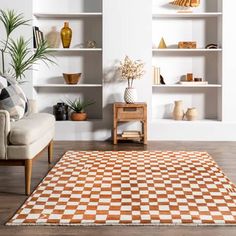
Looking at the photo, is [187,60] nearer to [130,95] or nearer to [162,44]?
[162,44]

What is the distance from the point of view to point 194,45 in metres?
6.56

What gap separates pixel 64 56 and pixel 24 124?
9.81 feet

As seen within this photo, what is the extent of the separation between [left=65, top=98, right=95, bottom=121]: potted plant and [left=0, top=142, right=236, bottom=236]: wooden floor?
17.5 inches

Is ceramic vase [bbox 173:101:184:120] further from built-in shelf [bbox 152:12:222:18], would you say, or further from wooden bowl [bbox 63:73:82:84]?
wooden bowl [bbox 63:73:82:84]

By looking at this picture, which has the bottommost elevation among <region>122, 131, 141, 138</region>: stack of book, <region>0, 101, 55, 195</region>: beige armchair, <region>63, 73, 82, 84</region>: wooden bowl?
<region>122, 131, 141, 138</region>: stack of book

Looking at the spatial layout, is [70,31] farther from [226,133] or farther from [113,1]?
[226,133]

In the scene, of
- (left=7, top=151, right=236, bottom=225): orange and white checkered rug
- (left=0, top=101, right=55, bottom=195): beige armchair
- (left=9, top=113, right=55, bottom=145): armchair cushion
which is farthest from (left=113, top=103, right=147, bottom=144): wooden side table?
(left=0, top=101, right=55, bottom=195): beige armchair

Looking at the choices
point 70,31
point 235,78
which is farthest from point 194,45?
point 70,31

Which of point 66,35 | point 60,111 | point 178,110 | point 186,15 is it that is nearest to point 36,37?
point 66,35

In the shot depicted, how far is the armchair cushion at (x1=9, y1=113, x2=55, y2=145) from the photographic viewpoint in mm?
3738

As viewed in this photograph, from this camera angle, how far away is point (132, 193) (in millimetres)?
3758

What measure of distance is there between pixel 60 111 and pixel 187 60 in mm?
1835

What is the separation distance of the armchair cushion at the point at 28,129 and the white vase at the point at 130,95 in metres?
1.80

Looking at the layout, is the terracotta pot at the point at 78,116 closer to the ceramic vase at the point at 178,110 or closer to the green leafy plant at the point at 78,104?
the green leafy plant at the point at 78,104
